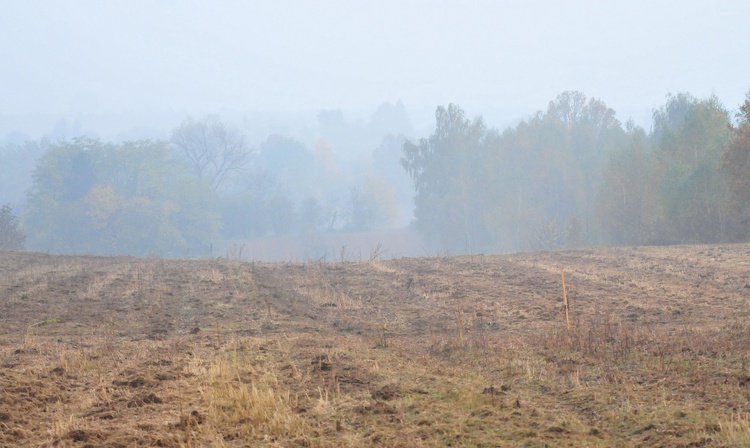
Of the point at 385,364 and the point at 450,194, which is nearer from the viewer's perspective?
the point at 385,364

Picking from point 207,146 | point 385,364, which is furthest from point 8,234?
point 385,364

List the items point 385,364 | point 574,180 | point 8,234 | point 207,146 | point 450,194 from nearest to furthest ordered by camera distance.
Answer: point 385,364 < point 8,234 < point 574,180 < point 450,194 < point 207,146

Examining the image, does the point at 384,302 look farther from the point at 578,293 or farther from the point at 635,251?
the point at 635,251

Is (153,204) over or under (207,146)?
under

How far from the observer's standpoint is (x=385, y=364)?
33.2 feet

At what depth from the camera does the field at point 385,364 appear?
6699 mm

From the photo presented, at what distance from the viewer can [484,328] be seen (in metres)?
14.4

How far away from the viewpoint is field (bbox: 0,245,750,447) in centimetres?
670

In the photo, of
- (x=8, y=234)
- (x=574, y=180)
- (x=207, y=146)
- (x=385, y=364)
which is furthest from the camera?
(x=207, y=146)

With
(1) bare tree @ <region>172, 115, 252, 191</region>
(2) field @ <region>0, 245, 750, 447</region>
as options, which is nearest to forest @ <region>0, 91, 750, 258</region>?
(1) bare tree @ <region>172, 115, 252, 191</region>

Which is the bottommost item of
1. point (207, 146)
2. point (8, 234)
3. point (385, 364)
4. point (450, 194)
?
point (385, 364)

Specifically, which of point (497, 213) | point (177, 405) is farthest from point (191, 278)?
point (497, 213)

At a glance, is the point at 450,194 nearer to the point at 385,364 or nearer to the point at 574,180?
the point at 574,180

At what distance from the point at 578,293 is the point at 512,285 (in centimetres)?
271
